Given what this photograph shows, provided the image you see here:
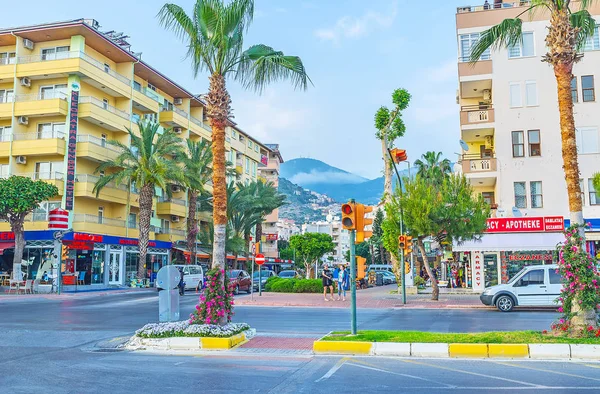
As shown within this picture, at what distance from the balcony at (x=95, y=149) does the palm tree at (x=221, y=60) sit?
30320 mm

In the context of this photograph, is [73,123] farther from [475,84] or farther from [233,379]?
A: [233,379]

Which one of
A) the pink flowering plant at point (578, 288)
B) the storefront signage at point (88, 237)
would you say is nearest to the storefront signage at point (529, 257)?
the pink flowering plant at point (578, 288)

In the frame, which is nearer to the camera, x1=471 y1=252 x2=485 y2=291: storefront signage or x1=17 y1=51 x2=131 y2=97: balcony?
x1=471 y1=252 x2=485 y2=291: storefront signage

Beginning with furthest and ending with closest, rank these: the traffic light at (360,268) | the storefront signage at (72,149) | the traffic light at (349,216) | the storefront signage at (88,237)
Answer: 1. the storefront signage at (72,149)
2. the storefront signage at (88,237)
3. the traffic light at (360,268)
4. the traffic light at (349,216)

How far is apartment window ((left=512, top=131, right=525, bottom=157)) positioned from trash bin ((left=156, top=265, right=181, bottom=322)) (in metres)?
27.1

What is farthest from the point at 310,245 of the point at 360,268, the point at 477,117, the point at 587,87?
the point at 360,268

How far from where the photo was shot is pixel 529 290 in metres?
22.2

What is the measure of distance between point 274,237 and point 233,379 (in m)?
73.5

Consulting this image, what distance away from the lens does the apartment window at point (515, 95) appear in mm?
35312

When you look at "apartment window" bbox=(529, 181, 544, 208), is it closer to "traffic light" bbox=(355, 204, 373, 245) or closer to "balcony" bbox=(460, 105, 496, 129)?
"balcony" bbox=(460, 105, 496, 129)

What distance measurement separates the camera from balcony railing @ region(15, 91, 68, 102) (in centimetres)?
4231

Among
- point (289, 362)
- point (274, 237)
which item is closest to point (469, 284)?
point (289, 362)

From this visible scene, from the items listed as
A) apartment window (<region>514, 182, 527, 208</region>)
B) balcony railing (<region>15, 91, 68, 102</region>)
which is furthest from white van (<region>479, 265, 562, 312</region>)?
balcony railing (<region>15, 91, 68, 102</region>)

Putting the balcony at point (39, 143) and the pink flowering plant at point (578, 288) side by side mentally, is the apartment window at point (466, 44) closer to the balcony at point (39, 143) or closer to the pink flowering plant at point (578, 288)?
the pink flowering plant at point (578, 288)
